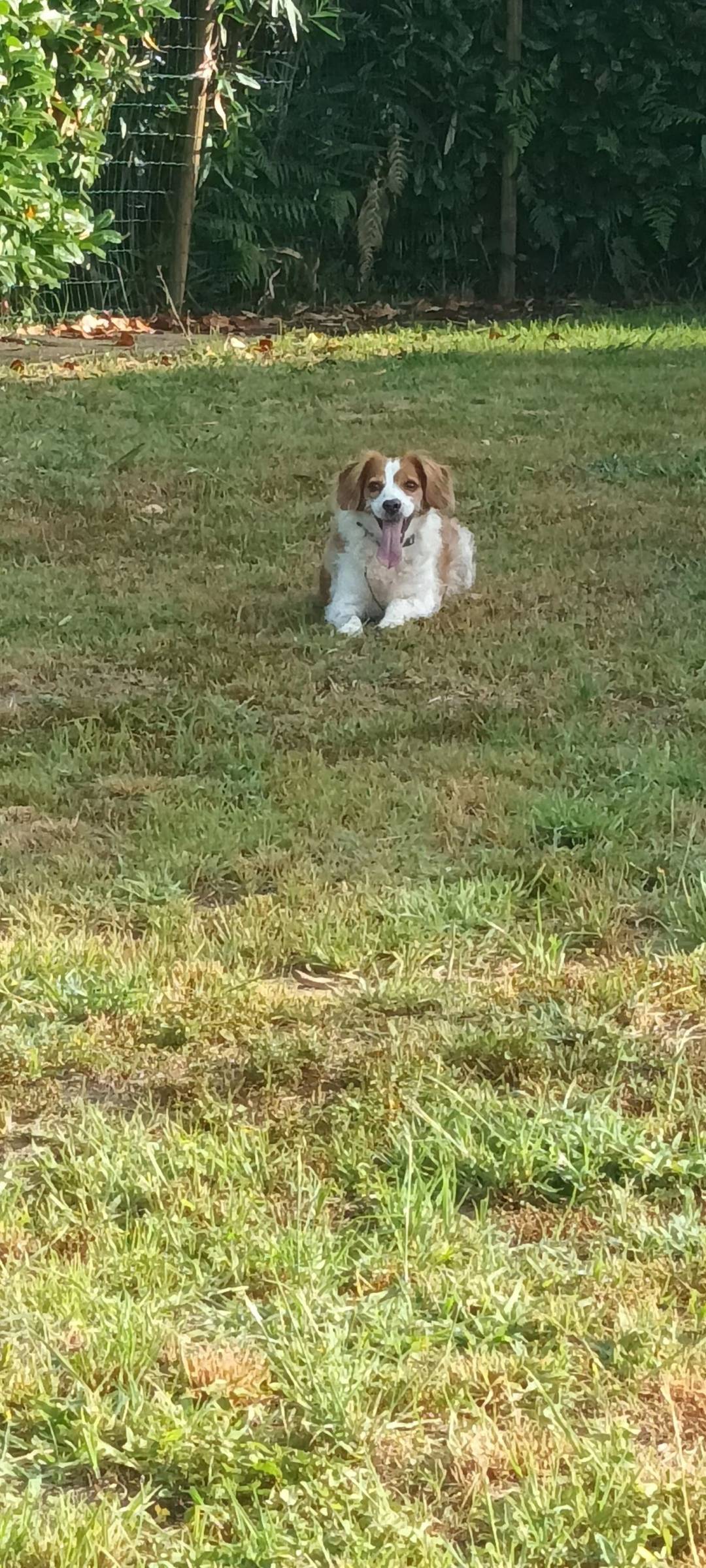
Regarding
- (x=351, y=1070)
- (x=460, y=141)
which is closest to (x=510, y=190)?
(x=460, y=141)

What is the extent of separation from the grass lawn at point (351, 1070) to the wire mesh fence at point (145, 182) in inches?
213

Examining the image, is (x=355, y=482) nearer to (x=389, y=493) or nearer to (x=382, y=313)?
(x=389, y=493)

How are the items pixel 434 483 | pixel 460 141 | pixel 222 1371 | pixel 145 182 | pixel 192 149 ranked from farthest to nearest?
1. pixel 460 141
2. pixel 145 182
3. pixel 192 149
4. pixel 434 483
5. pixel 222 1371

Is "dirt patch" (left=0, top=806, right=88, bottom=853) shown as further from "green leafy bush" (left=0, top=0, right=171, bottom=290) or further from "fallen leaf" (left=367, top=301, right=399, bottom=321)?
"fallen leaf" (left=367, top=301, right=399, bottom=321)

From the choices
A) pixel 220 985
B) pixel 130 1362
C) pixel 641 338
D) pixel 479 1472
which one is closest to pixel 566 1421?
pixel 479 1472

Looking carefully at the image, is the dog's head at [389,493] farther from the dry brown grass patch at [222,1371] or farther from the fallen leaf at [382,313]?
the fallen leaf at [382,313]

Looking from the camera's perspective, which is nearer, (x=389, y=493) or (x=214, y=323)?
(x=389, y=493)

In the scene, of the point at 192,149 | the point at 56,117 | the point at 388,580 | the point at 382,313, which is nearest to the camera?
the point at 388,580

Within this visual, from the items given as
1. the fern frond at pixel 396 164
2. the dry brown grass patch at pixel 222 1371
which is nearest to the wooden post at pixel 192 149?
the fern frond at pixel 396 164

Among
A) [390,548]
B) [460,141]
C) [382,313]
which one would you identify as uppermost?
[460,141]

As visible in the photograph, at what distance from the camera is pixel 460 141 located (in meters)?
11.0

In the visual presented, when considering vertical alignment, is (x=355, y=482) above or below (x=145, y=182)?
below

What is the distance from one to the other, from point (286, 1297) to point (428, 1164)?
330 mm

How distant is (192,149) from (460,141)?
2188mm
